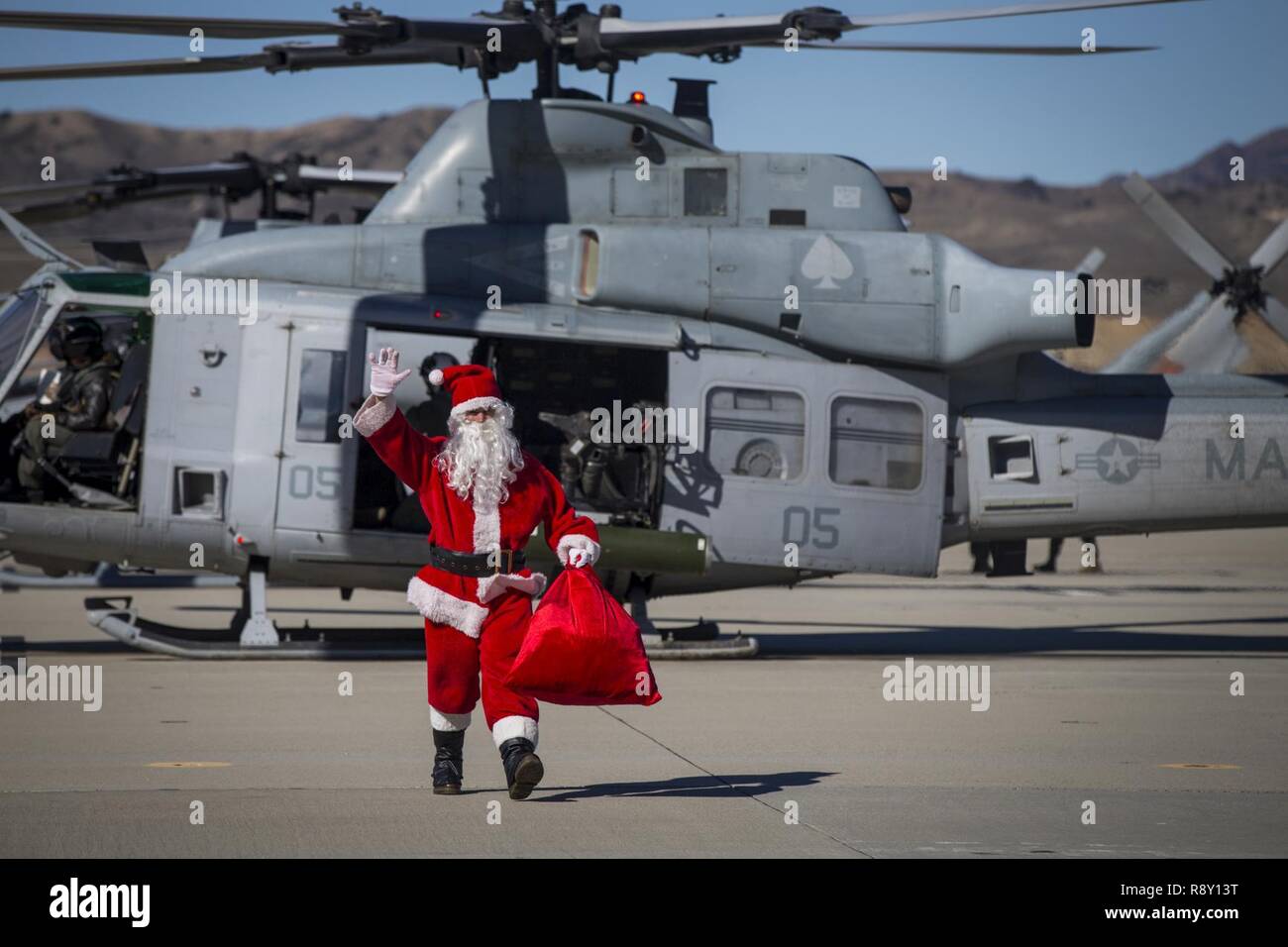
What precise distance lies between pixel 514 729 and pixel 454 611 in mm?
559

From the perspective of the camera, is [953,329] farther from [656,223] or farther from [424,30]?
[424,30]

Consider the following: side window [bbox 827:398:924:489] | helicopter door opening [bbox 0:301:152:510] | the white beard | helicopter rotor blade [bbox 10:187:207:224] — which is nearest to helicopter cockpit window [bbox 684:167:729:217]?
side window [bbox 827:398:924:489]

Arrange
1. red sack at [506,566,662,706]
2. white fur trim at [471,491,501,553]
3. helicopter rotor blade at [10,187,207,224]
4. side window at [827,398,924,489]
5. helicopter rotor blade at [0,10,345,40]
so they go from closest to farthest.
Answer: red sack at [506,566,662,706] < white fur trim at [471,491,501,553] < helicopter rotor blade at [0,10,345,40] < side window at [827,398,924,489] < helicopter rotor blade at [10,187,207,224]

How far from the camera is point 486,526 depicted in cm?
677

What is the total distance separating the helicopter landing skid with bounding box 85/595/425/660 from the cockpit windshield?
67.5 inches

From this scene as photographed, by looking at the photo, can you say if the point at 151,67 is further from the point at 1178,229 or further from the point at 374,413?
the point at 1178,229

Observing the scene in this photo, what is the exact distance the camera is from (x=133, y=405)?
1216 centimetres

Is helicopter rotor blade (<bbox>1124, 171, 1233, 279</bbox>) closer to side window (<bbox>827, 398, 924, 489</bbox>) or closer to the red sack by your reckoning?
side window (<bbox>827, 398, 924, 489</bbox>)

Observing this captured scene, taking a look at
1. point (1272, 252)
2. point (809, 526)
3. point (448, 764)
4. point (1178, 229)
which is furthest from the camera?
point (1272, 252)

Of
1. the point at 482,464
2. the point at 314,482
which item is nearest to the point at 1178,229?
the point at 314,482

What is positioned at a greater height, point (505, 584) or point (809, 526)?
point (809, 526)

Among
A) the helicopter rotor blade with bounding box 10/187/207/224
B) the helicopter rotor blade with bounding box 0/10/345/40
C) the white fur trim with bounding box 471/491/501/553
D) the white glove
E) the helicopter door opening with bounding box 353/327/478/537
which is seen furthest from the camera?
the helicopter rotor blade with bounding box 10/187/207/224

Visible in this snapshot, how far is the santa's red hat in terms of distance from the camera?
7020 millimetres

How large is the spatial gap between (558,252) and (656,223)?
781mm
